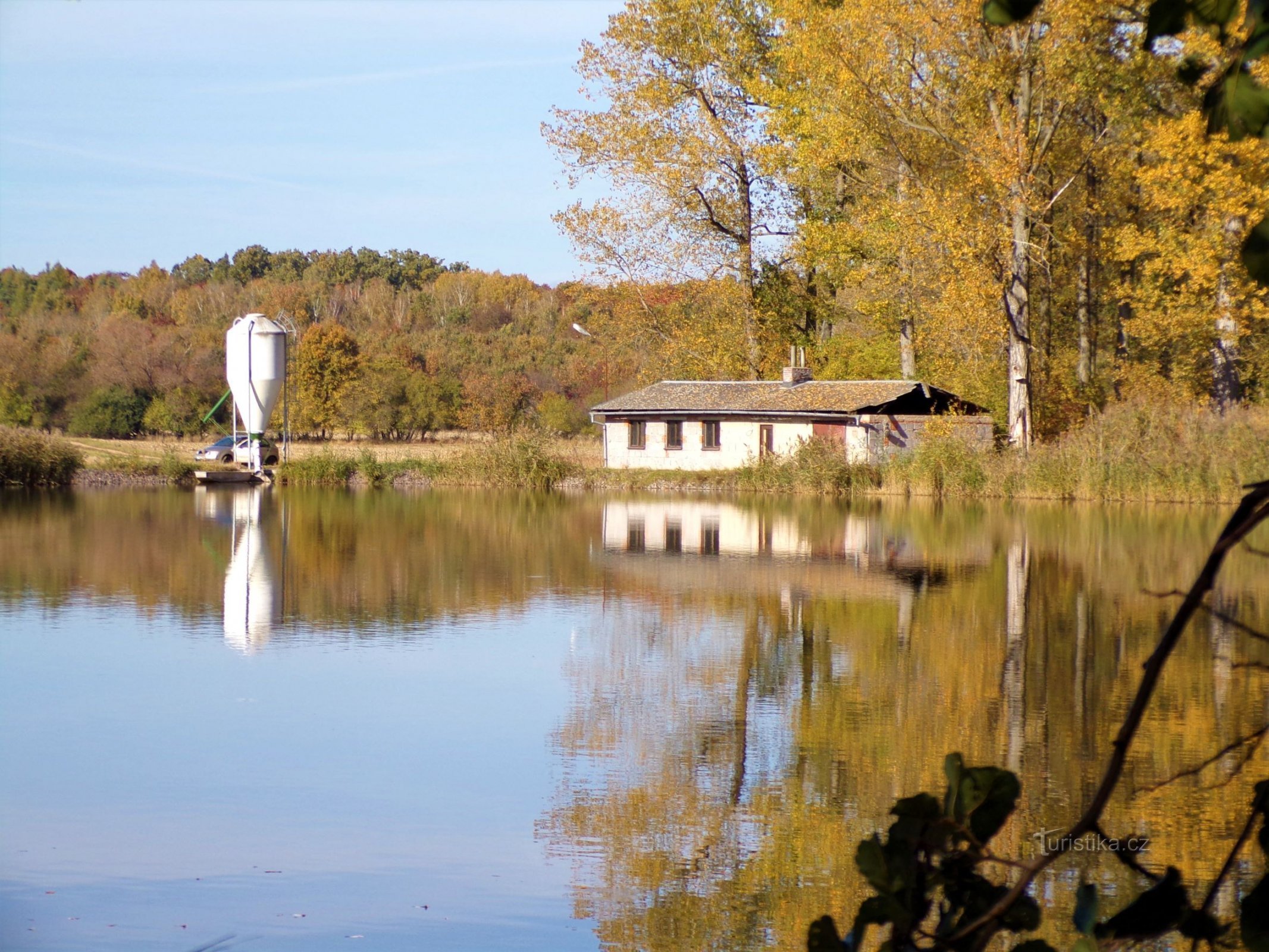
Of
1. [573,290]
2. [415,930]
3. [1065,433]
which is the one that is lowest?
[415,930]

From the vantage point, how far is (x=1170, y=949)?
6.28 meters

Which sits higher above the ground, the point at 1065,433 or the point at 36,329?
the point at 36,329

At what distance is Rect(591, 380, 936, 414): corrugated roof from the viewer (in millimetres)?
46375

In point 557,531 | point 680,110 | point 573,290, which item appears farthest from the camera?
point 573,290

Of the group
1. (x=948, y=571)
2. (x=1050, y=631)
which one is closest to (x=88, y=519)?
(x=948, y=571)

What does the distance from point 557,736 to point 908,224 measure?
3124 centimetres

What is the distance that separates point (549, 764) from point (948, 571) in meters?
12.5

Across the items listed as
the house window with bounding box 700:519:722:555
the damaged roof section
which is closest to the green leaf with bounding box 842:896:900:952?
the house window with bounding box 700:519:722:555

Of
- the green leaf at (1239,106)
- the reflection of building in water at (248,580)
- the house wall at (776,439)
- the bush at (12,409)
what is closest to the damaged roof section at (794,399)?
the house wall at (776,439)

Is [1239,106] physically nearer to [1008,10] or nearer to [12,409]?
[1008,10]

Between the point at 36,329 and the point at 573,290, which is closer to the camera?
the point at 573,290

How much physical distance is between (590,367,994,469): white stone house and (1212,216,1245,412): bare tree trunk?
656cm

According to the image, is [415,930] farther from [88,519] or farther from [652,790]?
[88,519]

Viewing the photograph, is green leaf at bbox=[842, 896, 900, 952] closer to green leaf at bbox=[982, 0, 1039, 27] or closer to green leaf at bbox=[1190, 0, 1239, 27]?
green leaf at bbox=[982, 0, 1039, 27]
